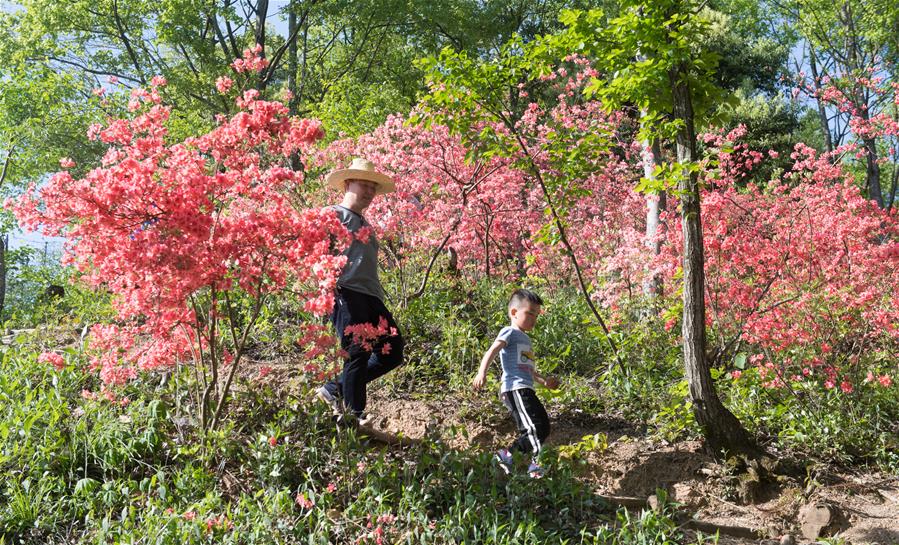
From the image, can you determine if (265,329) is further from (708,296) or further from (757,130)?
(757,130)

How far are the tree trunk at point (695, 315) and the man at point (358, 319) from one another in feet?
6.46

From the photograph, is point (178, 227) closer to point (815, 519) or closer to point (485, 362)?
point (485, 362)

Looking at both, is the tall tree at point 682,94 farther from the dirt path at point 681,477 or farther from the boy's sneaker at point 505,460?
the boy's sneaker at point 505,460

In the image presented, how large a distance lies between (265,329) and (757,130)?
595 inches

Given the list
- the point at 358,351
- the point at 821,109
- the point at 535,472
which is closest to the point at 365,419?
the point at 358,351

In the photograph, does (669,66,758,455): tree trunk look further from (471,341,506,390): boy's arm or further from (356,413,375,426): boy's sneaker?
(356,413,375,426): boy's sneaker

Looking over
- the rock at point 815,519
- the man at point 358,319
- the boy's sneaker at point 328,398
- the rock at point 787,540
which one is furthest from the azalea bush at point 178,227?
the rock at point 815,519

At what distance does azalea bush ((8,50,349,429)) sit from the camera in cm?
318

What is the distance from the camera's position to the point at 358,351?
4.02 m

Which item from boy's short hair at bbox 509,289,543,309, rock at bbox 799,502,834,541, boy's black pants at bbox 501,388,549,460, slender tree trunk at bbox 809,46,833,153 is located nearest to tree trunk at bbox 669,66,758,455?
rock at bbox 799,502,834,541

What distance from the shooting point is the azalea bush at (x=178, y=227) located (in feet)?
10.4

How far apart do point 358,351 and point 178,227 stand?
50.8 inches

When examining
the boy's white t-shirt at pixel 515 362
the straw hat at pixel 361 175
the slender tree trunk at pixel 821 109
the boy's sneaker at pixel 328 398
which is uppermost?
the slender tree trunk at pixel 821 109

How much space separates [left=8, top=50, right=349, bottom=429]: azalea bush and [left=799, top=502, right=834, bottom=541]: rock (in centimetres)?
287
